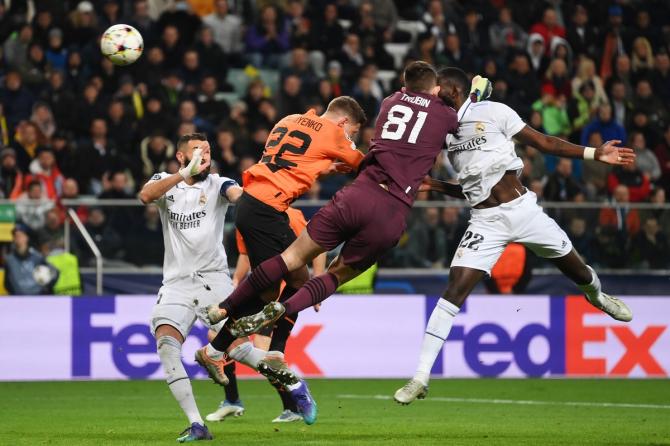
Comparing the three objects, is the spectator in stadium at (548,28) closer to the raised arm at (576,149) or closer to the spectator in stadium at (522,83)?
the spectator in stadium at (522,83)

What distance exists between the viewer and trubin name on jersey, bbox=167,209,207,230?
10.6m

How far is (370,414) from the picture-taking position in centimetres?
1239

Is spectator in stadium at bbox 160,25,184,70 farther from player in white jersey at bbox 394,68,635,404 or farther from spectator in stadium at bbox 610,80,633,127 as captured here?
player in white jersey at bbox 394,68,635,404

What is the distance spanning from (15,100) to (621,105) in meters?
10.5

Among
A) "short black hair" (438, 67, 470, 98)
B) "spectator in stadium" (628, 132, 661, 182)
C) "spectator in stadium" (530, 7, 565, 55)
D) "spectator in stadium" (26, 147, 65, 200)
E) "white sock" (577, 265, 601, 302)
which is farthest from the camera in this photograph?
"spectator in stadium" (530, 7, 565, 55)

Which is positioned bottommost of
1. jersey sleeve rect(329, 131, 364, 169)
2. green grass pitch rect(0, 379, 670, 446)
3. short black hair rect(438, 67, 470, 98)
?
green grass pitch rect(0, 379, 670, 446)

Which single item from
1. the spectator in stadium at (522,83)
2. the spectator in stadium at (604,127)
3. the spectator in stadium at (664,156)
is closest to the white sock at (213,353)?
the spectator in stadium at (664,156)

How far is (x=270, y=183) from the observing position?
408 inches

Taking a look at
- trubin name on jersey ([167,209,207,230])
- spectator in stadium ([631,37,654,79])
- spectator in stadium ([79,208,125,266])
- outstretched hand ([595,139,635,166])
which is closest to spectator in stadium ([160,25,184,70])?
spectator in stadium ([79,208,125,266])

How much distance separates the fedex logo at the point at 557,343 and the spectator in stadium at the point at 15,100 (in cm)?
730

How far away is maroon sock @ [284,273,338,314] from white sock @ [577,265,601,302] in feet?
8.08

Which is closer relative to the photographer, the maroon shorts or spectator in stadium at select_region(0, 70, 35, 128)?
the maroon shorts

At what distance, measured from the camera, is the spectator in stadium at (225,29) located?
73.2 feet

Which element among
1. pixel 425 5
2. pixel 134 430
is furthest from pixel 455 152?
pixel 425 5
